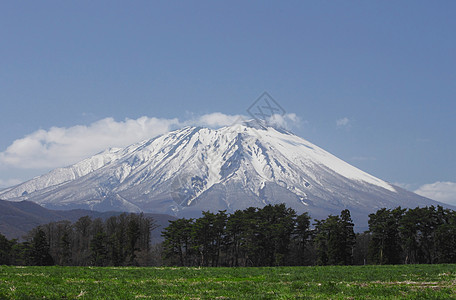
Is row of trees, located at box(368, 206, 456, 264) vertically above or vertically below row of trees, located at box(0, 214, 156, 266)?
above

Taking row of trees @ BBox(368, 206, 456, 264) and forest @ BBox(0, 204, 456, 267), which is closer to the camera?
row of trees @ BBox(368, 206, 456, 264)

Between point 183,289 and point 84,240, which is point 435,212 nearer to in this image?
point 183,289

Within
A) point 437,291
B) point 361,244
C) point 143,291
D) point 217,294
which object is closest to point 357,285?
point 437,291

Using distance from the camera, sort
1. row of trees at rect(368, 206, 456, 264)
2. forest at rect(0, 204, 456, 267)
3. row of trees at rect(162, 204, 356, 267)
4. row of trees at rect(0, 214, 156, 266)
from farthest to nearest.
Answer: row of trees at rect(0, 214, 156, 266), row of trees at rect(162, 204, 356, 267), forest at rect(0, 204, 456, 267), row of trees at rect(368, 206, 456, 264)

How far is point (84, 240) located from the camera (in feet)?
367

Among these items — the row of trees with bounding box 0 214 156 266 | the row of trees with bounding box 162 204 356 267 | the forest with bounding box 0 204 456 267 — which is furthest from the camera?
the row of trees with bounding box 0 214 156 266

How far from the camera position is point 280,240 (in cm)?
8006

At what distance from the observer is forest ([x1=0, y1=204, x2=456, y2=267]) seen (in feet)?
241

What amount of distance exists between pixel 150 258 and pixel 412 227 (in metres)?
52.3

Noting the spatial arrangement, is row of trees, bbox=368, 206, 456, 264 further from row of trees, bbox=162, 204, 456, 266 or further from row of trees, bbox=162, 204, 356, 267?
row of trees, bbox=162, 204, 356, 267

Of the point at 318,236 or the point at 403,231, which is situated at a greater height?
the point at 403,231

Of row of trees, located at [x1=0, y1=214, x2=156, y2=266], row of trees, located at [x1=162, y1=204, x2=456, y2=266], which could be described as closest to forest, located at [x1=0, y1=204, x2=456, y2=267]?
row of trees, located at [x1=162, y1=204, x2=456, y2=266]

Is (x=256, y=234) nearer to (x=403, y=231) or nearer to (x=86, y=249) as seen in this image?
(x=403, y=231)

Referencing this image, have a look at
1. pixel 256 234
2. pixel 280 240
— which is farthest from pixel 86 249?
pixel 280 240
